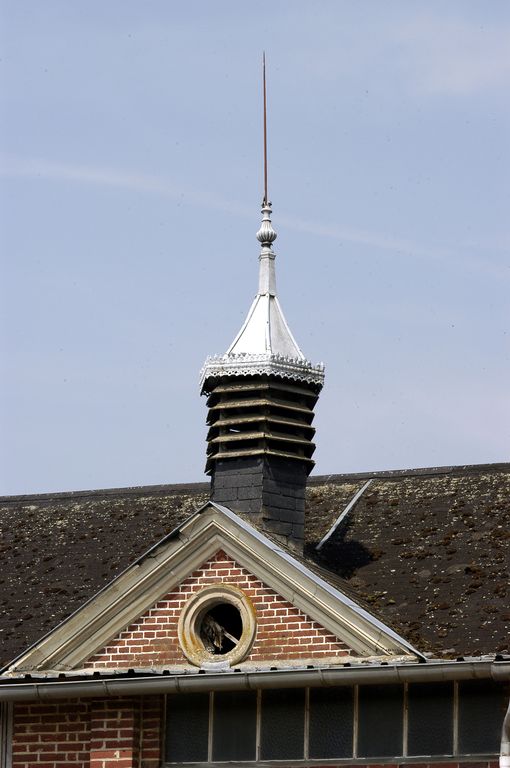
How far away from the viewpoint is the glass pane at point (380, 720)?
925 inches

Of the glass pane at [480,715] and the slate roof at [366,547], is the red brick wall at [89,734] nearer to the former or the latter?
→ the slate roof at [366,547]

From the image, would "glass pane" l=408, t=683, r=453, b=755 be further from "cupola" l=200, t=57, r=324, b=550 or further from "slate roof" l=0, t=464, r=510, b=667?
"cupola" l=200, t=57, r=324, b=550

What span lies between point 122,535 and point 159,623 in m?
4.04

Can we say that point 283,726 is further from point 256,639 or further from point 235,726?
point 256,639

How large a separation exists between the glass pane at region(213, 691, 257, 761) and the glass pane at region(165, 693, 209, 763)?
0.14 meters

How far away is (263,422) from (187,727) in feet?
14.2

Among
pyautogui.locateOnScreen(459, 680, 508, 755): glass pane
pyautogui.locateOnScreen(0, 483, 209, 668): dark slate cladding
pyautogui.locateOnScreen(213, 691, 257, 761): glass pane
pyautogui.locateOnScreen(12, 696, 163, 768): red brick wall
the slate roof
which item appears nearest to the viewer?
pyautogui.locateOnScreen(459, 680, 508, 755): glass pane

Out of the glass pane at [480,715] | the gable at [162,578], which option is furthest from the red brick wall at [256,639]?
the glass pane at [480,715]

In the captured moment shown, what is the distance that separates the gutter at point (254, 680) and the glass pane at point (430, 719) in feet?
1.14

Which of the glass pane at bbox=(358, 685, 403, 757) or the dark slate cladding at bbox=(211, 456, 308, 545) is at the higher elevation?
the dark slate cladding at bbox=(211, 456, 308, 545)

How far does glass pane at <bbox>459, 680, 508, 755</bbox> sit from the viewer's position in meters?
23.1

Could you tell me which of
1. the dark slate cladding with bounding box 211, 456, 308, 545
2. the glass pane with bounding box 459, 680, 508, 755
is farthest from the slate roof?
the dark slate cladding with bounding box 211, 456, 308, 545

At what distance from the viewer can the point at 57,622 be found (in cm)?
2628

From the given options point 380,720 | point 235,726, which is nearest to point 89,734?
point 235,726
